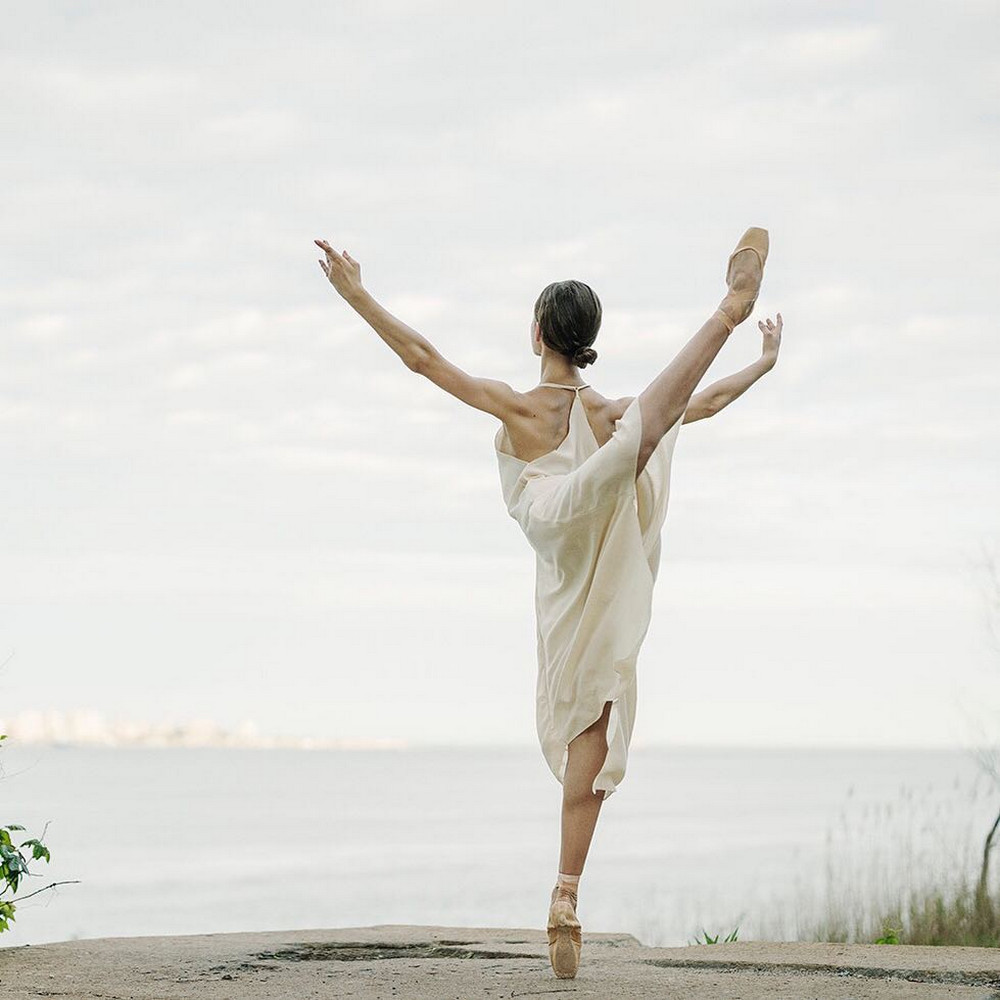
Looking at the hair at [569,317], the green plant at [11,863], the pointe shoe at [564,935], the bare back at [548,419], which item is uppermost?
the hair at [569,317]

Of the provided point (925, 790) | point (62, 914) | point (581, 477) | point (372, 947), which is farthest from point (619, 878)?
point (581, 477)

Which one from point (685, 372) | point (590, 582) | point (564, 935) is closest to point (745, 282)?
point (685, 372)

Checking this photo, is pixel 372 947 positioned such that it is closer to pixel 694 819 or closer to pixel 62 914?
pixel 62 914

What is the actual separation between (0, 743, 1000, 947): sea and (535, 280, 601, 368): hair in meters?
2.10

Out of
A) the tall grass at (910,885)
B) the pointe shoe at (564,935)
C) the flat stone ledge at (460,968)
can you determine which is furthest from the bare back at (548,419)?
the tall grass at (910,885)

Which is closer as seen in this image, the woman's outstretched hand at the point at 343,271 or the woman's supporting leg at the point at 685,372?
the woman's supporting leg at the point at 685,372

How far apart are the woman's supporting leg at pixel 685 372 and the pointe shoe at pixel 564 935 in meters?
1.20

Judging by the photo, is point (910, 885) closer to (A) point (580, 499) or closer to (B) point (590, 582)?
(B) point (590, 582)

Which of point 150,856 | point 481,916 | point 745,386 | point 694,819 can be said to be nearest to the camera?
point 745,386

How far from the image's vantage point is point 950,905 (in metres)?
6.57

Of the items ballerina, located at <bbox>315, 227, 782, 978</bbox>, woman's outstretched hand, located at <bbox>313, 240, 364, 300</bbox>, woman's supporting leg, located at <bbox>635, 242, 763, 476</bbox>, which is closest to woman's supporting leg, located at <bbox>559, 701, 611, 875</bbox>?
ballerina, located at <bbox>315, 227, 782, 978</bbox>

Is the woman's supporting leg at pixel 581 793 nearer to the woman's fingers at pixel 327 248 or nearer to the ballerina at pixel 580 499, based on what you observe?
the ballerina at pixel 580 499

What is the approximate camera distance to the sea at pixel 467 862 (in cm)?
780

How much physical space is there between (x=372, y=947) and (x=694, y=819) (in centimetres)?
3175
